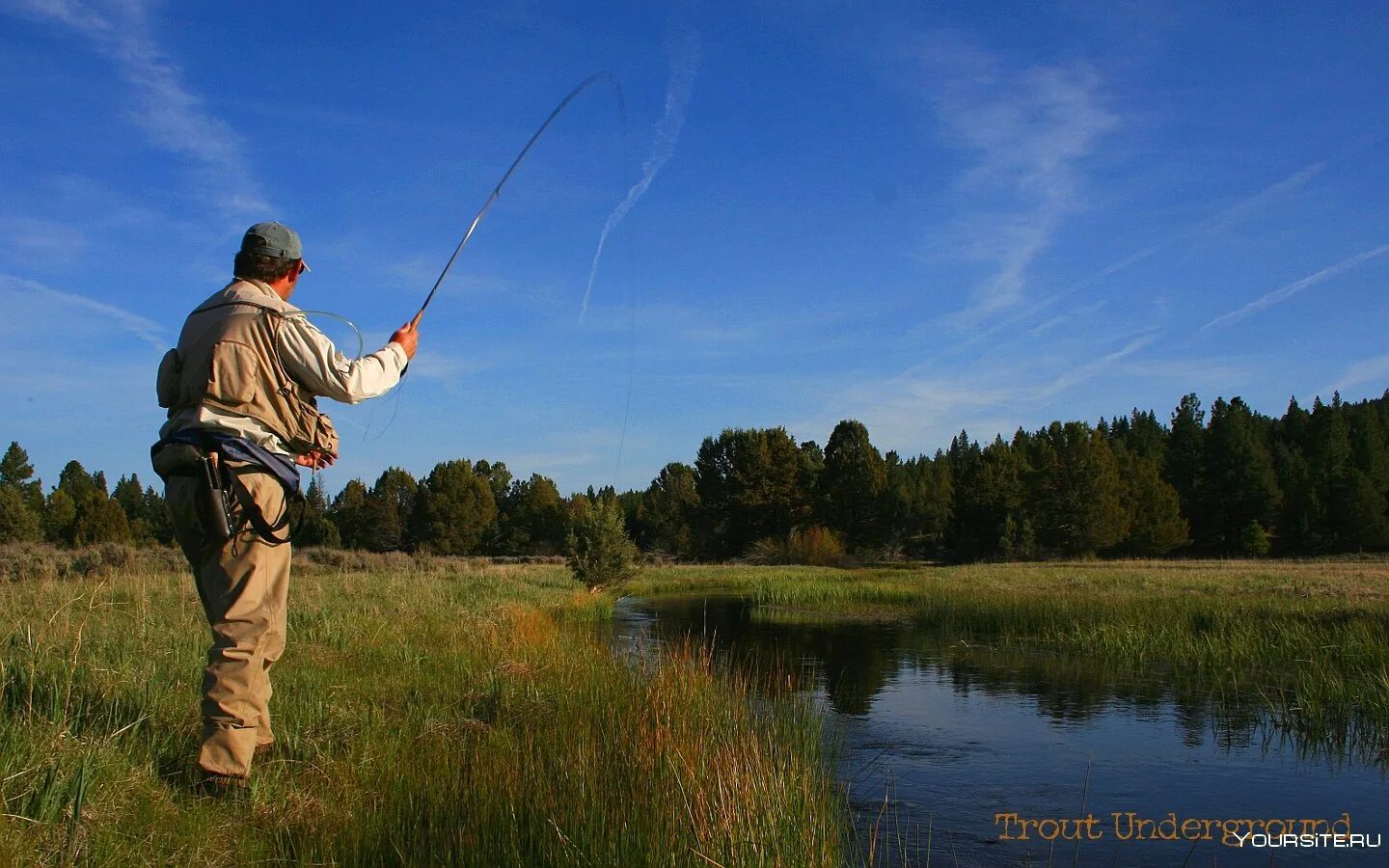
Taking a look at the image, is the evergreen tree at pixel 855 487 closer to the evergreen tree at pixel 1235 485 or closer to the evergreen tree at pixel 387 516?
the evergreen tree at pixel 1235 485

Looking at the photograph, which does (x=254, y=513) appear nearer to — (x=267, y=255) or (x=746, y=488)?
(x=267, y=255)

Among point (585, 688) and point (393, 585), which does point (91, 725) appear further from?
point (393, 585)

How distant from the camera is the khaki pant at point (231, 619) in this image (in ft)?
12.7

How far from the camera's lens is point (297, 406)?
4199 millimetres

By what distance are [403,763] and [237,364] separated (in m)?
2.24

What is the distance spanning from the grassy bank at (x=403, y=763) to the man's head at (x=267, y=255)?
7.03 ft

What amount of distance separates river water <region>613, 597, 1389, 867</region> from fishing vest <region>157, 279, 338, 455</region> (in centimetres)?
325

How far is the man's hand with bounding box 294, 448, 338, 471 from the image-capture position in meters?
4.42

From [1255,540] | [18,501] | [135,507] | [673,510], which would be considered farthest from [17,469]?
[1255,540]

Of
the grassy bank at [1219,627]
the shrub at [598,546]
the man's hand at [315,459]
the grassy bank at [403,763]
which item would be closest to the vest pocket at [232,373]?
the man's hand at [315,459]

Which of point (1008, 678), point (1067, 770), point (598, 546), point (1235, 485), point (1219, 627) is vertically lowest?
point (1067, 770)

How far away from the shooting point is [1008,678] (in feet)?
41.7

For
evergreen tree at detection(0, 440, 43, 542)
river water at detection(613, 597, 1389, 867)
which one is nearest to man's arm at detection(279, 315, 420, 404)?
river water at detection(613, 597, 1389, 867)

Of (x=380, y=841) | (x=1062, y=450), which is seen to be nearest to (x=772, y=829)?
(x=380, y=841)
